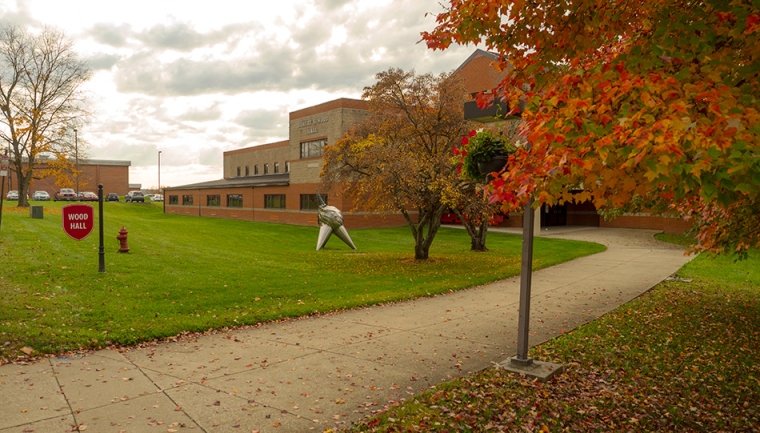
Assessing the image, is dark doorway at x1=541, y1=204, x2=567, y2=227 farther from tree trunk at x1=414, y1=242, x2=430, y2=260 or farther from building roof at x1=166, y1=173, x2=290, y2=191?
tree trunk at x1=414, y1=242, x2=430, y2=260

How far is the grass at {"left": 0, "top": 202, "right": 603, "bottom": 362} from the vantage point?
780cm

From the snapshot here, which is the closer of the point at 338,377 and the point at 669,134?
the point at 669,134

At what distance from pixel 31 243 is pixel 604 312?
1798cm

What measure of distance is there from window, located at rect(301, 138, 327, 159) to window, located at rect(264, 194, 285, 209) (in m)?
4.26

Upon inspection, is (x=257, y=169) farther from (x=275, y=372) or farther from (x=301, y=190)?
(x=275, y=372)

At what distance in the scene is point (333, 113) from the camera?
37.6 metres

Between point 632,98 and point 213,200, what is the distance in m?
53.5


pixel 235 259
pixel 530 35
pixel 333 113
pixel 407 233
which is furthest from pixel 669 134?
pixel 333 113

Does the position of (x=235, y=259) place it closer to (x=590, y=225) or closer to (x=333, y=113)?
(x=333, y=113)

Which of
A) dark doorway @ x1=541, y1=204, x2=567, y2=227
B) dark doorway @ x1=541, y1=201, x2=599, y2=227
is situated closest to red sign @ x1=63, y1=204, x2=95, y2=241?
dark doorway @ x1=541, y1=204, x2=567, y2=227

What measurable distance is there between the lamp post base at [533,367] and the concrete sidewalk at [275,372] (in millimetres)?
437

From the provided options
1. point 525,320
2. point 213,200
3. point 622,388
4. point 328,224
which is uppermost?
point 213,200

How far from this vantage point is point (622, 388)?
19.7 feet

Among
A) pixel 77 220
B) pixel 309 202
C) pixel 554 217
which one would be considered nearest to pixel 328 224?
pixel 77 220
